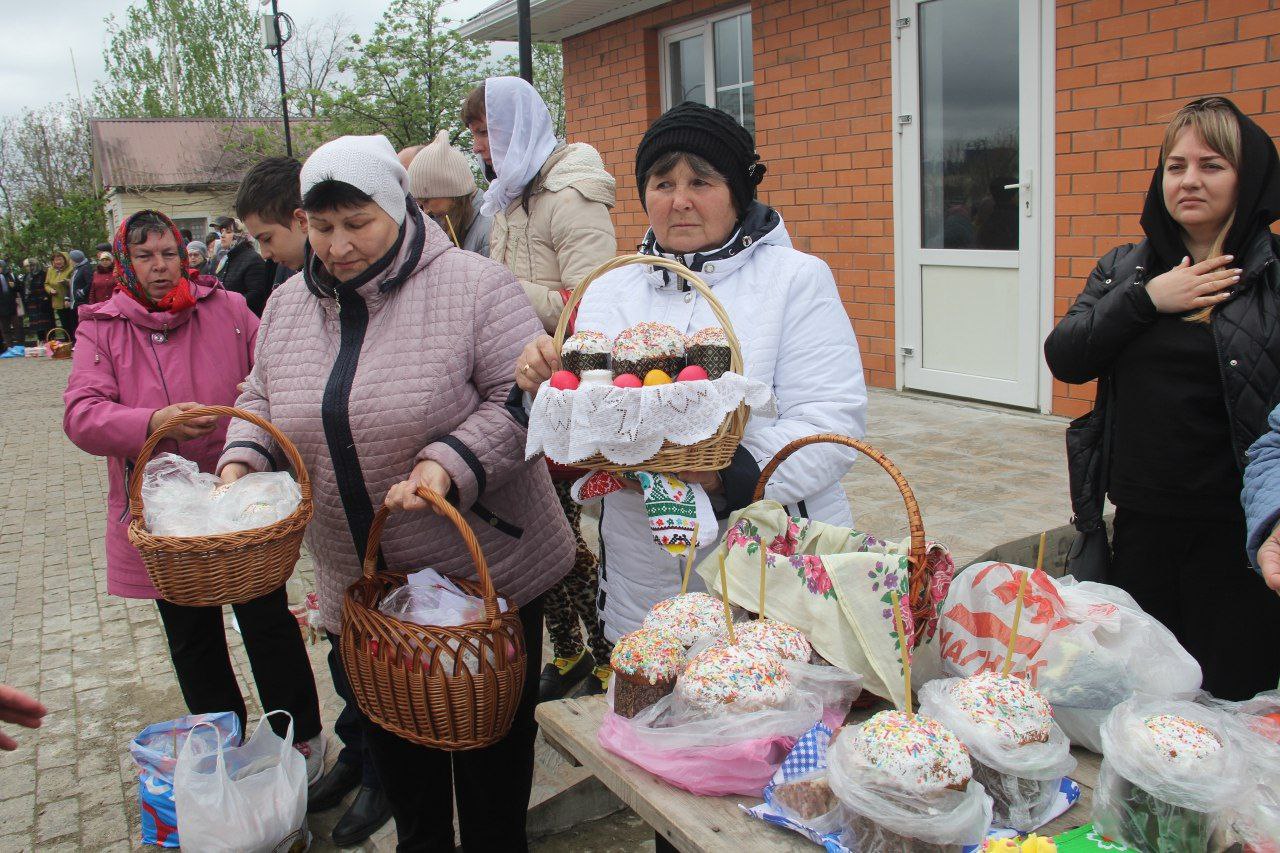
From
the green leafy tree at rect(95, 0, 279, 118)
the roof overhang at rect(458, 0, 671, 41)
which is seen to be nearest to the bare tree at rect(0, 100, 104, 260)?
the green leafy tree at rect(95, 0, 279, 118)

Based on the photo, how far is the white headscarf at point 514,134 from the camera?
3.30 meters

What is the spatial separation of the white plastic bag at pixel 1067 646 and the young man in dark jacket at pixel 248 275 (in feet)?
12.7

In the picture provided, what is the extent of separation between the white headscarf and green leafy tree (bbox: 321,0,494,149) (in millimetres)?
12285

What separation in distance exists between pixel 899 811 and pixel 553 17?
851 cm

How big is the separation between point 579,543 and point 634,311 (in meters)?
1.69

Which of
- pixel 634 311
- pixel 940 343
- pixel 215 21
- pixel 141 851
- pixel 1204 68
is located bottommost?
pixel 141 851

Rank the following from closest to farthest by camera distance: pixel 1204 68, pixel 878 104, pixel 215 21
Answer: pixel 1204 68 < pixel 878 104 < pixel 215 21

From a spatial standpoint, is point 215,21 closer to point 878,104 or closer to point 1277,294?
point 878,104

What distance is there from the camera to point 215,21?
36906 millimetres

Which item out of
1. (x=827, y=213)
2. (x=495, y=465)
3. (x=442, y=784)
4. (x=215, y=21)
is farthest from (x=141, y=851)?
(x=215, y=21)

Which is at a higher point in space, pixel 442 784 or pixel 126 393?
pixel 126 393

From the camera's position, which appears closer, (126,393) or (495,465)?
(495,465)

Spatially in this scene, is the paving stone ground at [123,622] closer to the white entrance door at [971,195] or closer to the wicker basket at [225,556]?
the white entrance door at [971,195]

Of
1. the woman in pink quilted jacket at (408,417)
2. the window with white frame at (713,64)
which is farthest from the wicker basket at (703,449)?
the window with white frame at (713,64)
